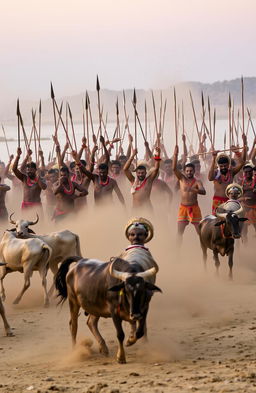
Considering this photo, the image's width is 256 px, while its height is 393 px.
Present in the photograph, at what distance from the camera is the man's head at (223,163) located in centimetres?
1612

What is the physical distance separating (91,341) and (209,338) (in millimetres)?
1461

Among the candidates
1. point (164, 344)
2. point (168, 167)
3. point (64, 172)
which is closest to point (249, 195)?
point (64, 172)

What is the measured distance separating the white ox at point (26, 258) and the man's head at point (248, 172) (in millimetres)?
5626

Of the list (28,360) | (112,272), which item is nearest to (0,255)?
(28,360)

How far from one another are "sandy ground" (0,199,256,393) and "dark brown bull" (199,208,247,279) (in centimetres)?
46

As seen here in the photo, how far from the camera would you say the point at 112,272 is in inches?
346

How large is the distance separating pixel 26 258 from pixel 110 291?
160 inches

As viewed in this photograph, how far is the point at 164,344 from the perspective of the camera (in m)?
9.62

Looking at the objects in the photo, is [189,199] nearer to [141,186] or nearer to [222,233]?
[141,186]

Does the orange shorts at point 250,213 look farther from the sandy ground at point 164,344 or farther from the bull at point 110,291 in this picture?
the bull at point 110,291

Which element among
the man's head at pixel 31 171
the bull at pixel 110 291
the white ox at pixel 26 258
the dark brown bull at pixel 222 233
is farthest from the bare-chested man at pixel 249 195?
the bull at pixel 110 291

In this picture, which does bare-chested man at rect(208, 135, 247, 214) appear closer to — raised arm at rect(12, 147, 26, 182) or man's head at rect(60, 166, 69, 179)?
man's head at rect(60, 166, 69, 179)

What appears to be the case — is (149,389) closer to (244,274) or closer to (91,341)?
(91,341)

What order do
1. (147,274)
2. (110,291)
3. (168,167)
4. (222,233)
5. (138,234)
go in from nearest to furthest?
(147,274)
(110,291)
(138,234)
(222,233)
(168,167)
